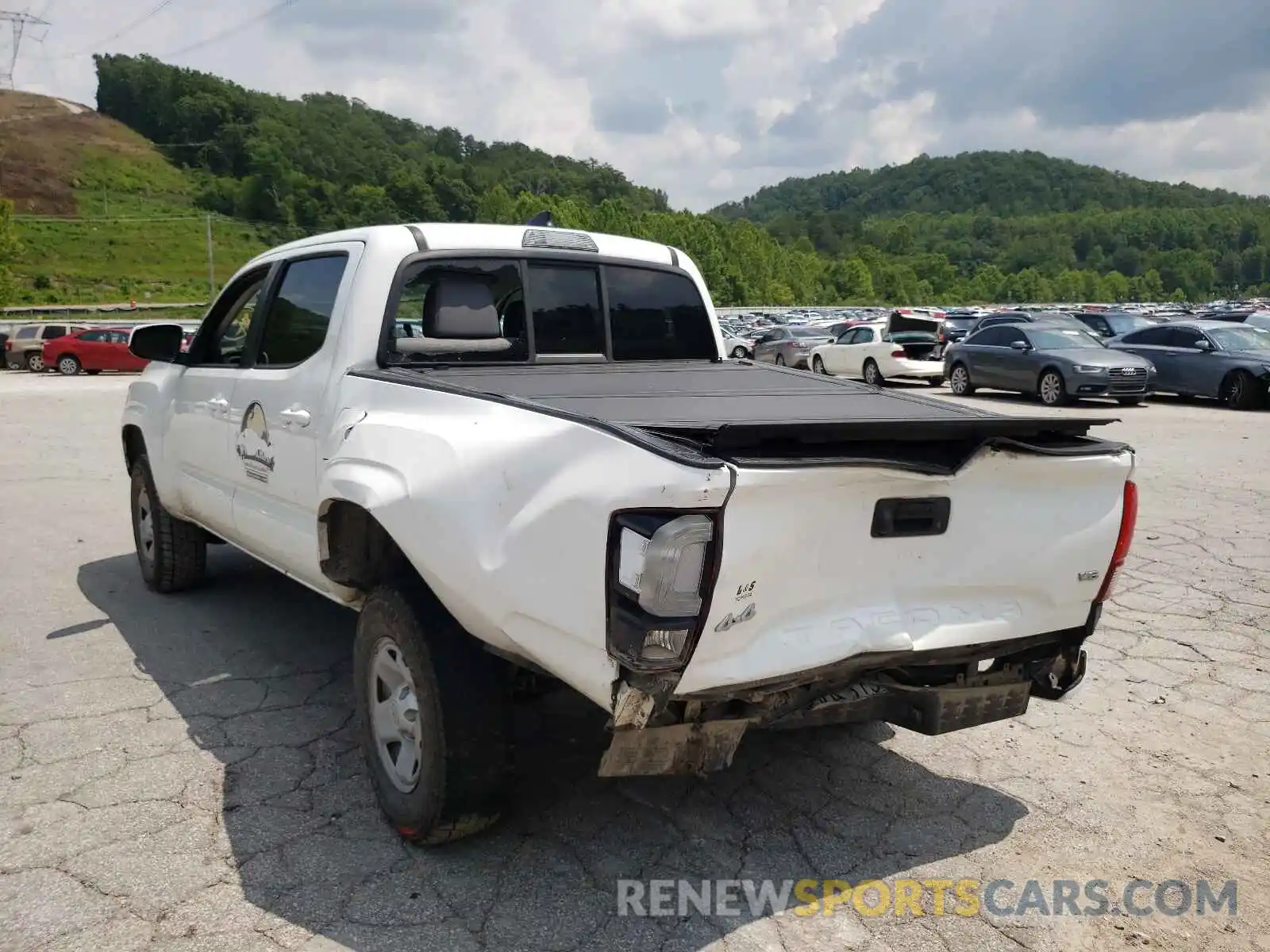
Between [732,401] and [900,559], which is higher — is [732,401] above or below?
above

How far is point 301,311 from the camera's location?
4.43m

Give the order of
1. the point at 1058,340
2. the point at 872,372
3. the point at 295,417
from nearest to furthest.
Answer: the point at 295,417, the point at 1058,340, the point at 872,372

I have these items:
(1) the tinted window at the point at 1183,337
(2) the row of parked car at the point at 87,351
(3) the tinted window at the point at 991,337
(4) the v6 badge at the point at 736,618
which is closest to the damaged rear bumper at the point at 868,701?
(4) the v6 badge at the point at 736,618

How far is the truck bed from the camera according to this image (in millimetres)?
2725

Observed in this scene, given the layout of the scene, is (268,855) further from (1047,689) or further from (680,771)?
(1047,689)

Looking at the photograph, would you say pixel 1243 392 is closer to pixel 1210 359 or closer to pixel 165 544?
pixel 1210 359

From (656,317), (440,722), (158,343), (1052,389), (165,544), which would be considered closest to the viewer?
(440,722)

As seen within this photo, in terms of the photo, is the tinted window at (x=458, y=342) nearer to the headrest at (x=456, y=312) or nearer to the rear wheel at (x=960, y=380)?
the headrest at (x=456, y=312)

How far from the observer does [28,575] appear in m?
6.68

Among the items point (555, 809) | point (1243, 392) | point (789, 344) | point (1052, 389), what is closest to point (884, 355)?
point (1052, 389)

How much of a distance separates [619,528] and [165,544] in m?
4.27

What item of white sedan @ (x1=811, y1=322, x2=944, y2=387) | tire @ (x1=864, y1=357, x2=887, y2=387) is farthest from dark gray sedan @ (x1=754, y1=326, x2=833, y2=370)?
tire @ (x1=864, y1=357, x2=887, y2=387)

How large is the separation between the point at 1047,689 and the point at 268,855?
8.37ft

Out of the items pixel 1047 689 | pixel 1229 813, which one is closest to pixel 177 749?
pixel 1047 689
